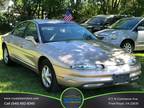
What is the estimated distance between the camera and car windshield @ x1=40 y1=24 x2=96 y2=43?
771 cm

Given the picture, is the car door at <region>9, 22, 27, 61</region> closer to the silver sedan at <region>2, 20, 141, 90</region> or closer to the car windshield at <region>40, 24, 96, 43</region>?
the silver sedan at <region>2, 20, 141, 90</region>

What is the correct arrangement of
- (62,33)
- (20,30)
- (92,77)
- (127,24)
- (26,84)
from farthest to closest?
(127,24) → (20,30) → (62,33) → (26,84) → (92,77)

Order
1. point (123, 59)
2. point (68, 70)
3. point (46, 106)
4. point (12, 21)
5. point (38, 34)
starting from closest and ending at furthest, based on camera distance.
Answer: point (46, 106) → point (68, 70) → point (123, 59) → point (38, 34) → point (12, 21)

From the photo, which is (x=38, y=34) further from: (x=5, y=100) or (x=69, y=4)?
(x=69, y=4)

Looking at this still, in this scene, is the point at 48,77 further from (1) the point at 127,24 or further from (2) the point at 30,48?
(1) the point at 127,24

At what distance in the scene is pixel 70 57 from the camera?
6.53m

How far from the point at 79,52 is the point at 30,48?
1466 millimetres

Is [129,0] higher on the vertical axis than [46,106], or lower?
lower

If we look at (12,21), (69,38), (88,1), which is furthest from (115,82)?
Answer: (88,1)

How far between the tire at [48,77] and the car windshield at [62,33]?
0.71 metres

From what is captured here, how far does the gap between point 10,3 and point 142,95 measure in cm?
3019

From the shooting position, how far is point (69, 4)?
3050 cm

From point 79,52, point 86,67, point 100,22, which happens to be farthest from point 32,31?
point 100,22

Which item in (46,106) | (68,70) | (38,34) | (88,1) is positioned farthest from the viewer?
(88,1)
